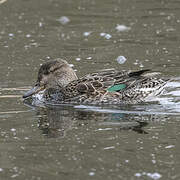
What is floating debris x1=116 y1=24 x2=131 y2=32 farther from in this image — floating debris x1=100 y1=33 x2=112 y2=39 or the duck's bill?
the duck's bill

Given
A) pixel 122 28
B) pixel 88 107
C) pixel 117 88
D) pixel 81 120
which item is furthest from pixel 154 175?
pixel 122 28

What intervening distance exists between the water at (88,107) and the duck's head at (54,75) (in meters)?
0.36

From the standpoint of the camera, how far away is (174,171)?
272 inches

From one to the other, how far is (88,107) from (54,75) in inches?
46.5

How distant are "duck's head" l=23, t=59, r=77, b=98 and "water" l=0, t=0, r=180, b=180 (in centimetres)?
36

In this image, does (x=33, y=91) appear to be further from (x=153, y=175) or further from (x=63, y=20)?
(x=63, y=20)

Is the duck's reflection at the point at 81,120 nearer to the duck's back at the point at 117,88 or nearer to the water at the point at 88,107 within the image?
the water at the point at 88,107

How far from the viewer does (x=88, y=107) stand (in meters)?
10.1

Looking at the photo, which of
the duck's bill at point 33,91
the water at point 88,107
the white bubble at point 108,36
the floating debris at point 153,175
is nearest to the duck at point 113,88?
the duck's bill at point 33,91

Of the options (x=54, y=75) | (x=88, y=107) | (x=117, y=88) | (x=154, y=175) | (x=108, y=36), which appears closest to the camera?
(x=154, y=175)

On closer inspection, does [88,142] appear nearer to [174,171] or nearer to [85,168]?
[85,168]

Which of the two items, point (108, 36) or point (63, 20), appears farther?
point (63, 20)

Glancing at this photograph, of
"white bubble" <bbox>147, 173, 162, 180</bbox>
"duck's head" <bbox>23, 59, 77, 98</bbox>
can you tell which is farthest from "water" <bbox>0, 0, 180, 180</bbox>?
"duck's head" <bbox>23, 59, 77, 98</bbox>

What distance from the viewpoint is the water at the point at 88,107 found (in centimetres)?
721
